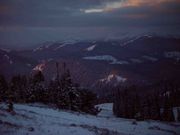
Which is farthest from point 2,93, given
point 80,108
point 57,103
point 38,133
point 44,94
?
point 38,133

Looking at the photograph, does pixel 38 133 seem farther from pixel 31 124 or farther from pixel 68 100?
pixel 68 100

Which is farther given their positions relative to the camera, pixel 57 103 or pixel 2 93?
pixel 2 93

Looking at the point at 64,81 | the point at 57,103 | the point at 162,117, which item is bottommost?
the point at 162,117

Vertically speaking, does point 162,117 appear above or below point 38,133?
below

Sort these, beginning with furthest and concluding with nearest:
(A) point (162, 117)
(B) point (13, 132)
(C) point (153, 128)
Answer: (A) point (162, 117)
(C) point (153, 128)
(B) point (13, 132)

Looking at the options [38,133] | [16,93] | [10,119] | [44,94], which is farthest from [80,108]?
[38,133]

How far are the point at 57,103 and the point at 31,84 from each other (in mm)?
10564

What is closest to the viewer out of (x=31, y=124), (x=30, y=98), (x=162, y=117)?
(x=31, y=124)

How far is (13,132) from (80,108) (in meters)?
52.0

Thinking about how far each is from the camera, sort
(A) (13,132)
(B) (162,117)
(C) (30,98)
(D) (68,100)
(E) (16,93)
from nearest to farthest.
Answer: (A) (13,132)
(D) (68,100)
(C) (30,98)
(E) (16,93)
(B) (162,117)

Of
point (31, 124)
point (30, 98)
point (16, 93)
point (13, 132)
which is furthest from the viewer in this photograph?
point (16, 93)

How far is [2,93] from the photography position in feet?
267

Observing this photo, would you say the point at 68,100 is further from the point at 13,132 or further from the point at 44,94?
the point at 13,132

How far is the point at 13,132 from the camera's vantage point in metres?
26.6
